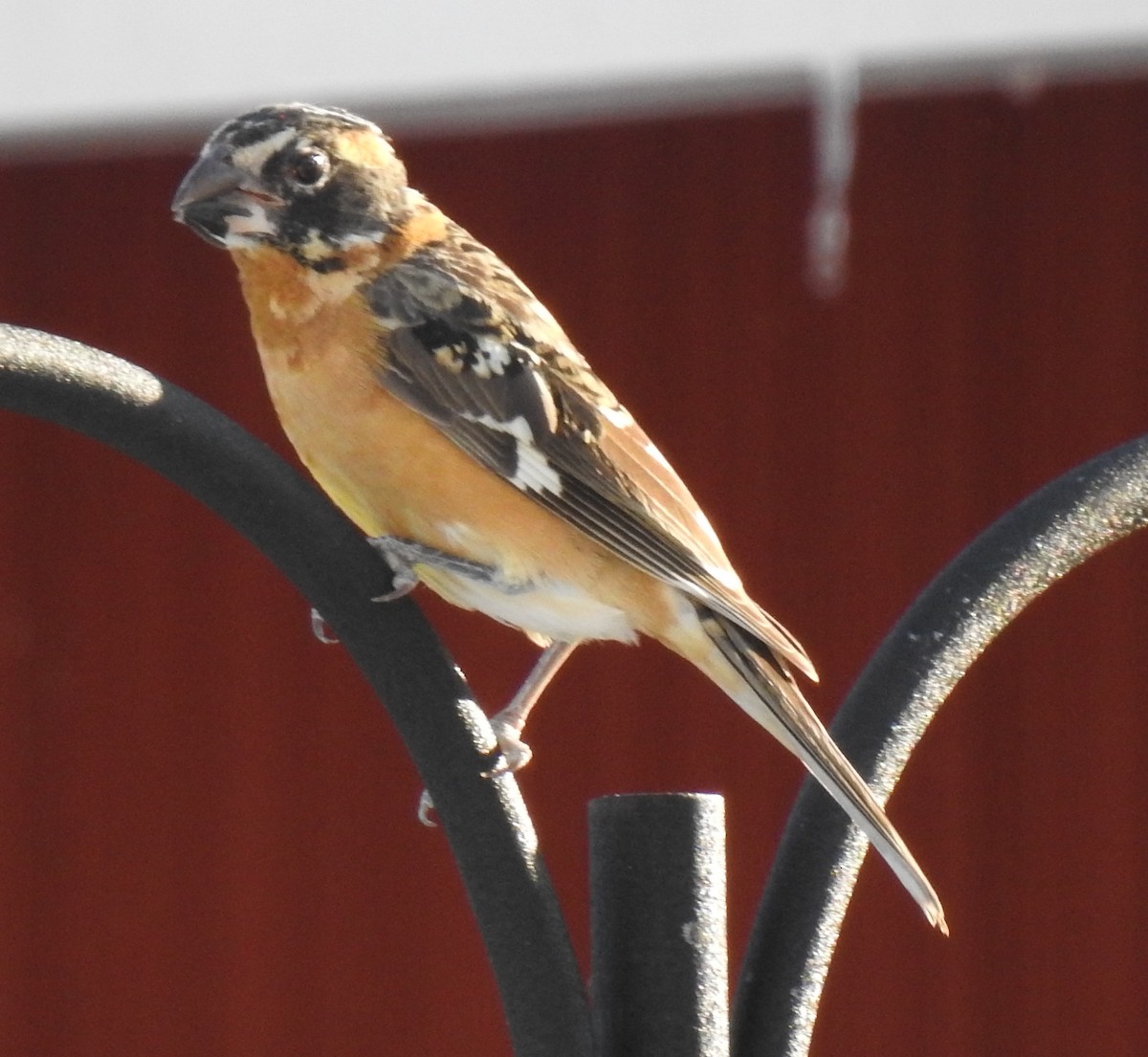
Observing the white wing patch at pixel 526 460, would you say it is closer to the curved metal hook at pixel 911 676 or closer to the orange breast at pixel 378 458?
the orange breast at pixel 378 458

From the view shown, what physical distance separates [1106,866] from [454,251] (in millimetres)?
3933

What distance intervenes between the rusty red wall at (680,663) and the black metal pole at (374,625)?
453cm

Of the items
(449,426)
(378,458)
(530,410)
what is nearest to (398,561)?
(378,458)

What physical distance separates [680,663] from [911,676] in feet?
15.0

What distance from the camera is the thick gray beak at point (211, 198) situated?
292cm

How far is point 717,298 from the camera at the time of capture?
7.00 metres

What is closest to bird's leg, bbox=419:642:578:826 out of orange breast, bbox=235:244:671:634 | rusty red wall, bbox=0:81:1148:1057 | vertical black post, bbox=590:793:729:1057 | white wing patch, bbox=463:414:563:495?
orange breast, bbox=235:244:671:634

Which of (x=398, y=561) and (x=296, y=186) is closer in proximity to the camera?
(x=398, y=561)

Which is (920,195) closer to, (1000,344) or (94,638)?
(1000,344)

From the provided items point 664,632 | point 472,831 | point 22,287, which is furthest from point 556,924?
point 22,287

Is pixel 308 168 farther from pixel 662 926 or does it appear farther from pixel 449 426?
pixel 662 926

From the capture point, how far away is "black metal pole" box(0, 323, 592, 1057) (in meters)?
1.97

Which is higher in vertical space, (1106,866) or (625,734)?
(625,734)

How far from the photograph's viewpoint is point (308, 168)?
3.14 metres
